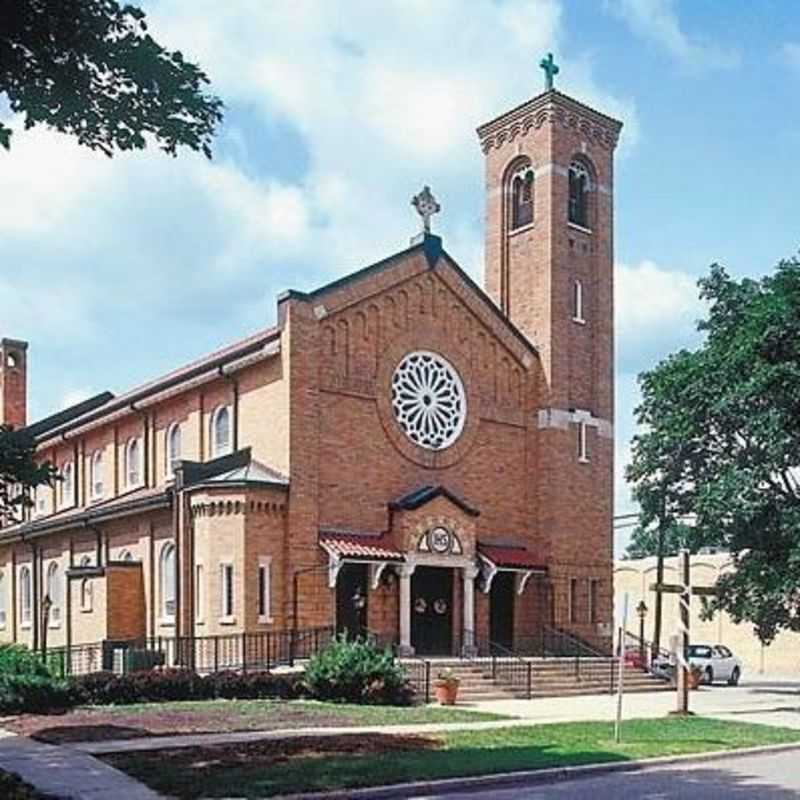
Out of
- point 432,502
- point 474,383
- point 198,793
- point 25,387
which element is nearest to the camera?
point 198,793

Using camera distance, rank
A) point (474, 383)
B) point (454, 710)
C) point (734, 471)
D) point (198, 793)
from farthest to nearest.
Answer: point (474, 383), point (734, 471), point (454, 710), point (198, 793)

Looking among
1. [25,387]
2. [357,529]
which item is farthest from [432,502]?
[25,387]

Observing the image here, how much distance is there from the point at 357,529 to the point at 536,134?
47.0 feet

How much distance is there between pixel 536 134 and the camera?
1610 inches

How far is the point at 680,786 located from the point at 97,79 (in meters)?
10.2

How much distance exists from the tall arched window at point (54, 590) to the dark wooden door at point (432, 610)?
12790mm

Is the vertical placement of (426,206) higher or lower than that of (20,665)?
higher

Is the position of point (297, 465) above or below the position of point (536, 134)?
below

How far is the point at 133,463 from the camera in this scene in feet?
141

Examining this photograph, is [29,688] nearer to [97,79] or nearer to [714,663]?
[97,79]

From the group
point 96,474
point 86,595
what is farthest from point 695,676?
point 96,474

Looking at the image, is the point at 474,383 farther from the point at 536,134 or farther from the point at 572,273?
the point at 536,134

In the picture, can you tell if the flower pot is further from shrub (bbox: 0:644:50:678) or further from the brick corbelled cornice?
the brick corbelled cornice

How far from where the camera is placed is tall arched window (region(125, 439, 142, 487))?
42.5 metres
